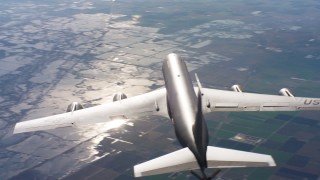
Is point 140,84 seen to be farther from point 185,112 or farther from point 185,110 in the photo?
point 185,112

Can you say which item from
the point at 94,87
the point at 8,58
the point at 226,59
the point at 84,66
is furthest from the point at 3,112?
the point at 226,59

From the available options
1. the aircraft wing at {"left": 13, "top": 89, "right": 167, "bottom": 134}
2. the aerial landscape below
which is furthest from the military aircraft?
the aerial landscape below

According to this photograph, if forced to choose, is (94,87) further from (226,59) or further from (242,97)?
(242,97)

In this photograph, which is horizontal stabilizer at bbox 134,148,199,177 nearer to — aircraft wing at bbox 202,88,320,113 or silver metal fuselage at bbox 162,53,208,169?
silver metal fuselage at bbox 162,53,208,169

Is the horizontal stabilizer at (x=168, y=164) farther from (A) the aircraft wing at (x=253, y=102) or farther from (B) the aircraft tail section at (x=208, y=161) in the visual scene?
(A) the aircraft wing at (x=253, y=102)

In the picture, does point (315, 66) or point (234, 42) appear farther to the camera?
point (234, 42)
